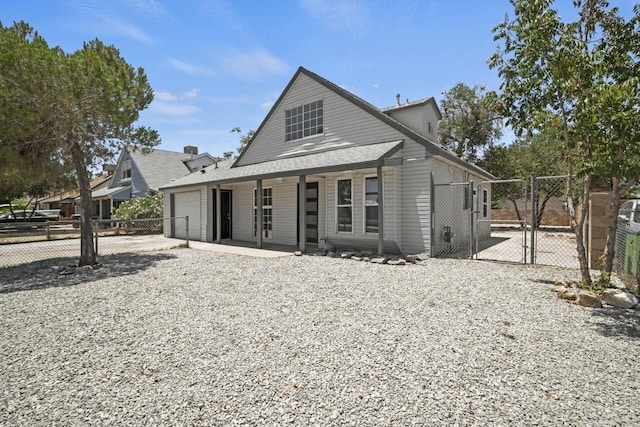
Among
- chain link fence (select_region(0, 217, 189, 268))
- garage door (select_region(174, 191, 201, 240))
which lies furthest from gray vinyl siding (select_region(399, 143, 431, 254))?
garage door (select_region(174, 191, 201, 240))

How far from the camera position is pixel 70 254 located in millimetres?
11773

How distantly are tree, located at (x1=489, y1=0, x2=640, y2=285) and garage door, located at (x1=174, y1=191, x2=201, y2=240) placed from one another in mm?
13358

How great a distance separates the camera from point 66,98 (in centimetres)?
805

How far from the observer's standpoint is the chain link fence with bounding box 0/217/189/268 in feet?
37.7

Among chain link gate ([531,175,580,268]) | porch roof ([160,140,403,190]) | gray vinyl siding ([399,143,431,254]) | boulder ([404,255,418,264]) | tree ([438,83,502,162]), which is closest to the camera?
chain link gate ([531,175,580,268])

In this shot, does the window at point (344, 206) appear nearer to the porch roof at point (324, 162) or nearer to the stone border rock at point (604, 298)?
the porch roof at point (324, 162)

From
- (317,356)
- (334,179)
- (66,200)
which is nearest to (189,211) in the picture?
(334,179)

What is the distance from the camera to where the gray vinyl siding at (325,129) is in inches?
428

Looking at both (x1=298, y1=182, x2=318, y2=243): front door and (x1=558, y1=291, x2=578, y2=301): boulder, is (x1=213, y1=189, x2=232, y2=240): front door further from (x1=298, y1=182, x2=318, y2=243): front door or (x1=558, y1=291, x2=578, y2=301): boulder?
(x1=558, y1=291, x2=578, y2=301): boulder

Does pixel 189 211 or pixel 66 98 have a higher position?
pixel 66 98

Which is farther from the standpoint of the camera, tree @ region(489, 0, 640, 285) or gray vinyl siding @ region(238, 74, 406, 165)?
gray vinyl siding @ region(238, 74, 406, 165)

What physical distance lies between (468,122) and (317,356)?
26.1 meters

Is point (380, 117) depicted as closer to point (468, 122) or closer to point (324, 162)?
point (324, 162)

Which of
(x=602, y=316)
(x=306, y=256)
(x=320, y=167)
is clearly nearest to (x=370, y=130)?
(x=320, y=167)
